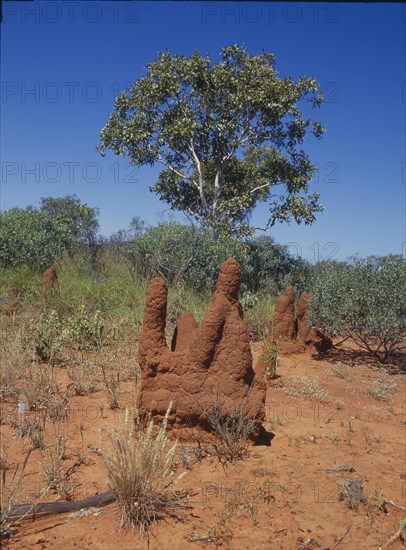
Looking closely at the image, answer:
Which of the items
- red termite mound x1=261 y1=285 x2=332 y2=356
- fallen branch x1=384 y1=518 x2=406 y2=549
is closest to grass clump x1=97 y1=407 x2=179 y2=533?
fallen branch x1=384 y1=518 x2=406 y2=549

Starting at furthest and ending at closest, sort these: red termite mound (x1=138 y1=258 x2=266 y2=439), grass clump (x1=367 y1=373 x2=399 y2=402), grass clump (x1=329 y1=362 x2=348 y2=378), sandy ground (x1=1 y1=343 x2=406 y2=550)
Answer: grass clump (x1=329 y1=362 x2=348 y2=378) → grass clump (x1=367 y1=373 x2=399 y2=402) → red termite mound (x1=138 y1=258 x2=266 y2=439) → sandy ground (x1=1 y1=343 x2=406 y2=550)

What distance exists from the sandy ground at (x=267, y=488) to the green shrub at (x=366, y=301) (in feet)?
9.27

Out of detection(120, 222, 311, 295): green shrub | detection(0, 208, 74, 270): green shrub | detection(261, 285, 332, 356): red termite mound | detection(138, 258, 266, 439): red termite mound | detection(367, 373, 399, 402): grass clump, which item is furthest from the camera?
detection(120, 222, 311, 295): green shrub

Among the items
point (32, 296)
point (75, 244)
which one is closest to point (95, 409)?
point (32, 296)

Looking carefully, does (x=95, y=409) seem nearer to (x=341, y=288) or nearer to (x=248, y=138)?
(x=341, y=288)

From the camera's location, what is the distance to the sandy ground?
3305 mm

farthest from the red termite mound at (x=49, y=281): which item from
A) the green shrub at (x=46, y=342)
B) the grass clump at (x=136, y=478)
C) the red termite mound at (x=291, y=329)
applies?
the grass clump at (x=136, y=478)

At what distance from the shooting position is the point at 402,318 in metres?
8.51

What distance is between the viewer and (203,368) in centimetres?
475

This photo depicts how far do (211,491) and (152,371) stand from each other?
129 centimetres

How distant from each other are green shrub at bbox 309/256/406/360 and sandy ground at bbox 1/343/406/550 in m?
2.83

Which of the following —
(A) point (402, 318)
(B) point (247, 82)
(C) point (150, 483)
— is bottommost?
(C) point (150, 483)

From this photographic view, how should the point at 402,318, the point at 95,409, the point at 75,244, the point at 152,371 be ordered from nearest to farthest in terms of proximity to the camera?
the point at 152,371 < the point at 95,409 < the point at 402,318 < the point at 75,244

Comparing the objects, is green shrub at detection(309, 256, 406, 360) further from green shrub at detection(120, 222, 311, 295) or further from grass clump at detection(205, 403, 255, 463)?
grass clump at detection(205, 403, 255, 463)
